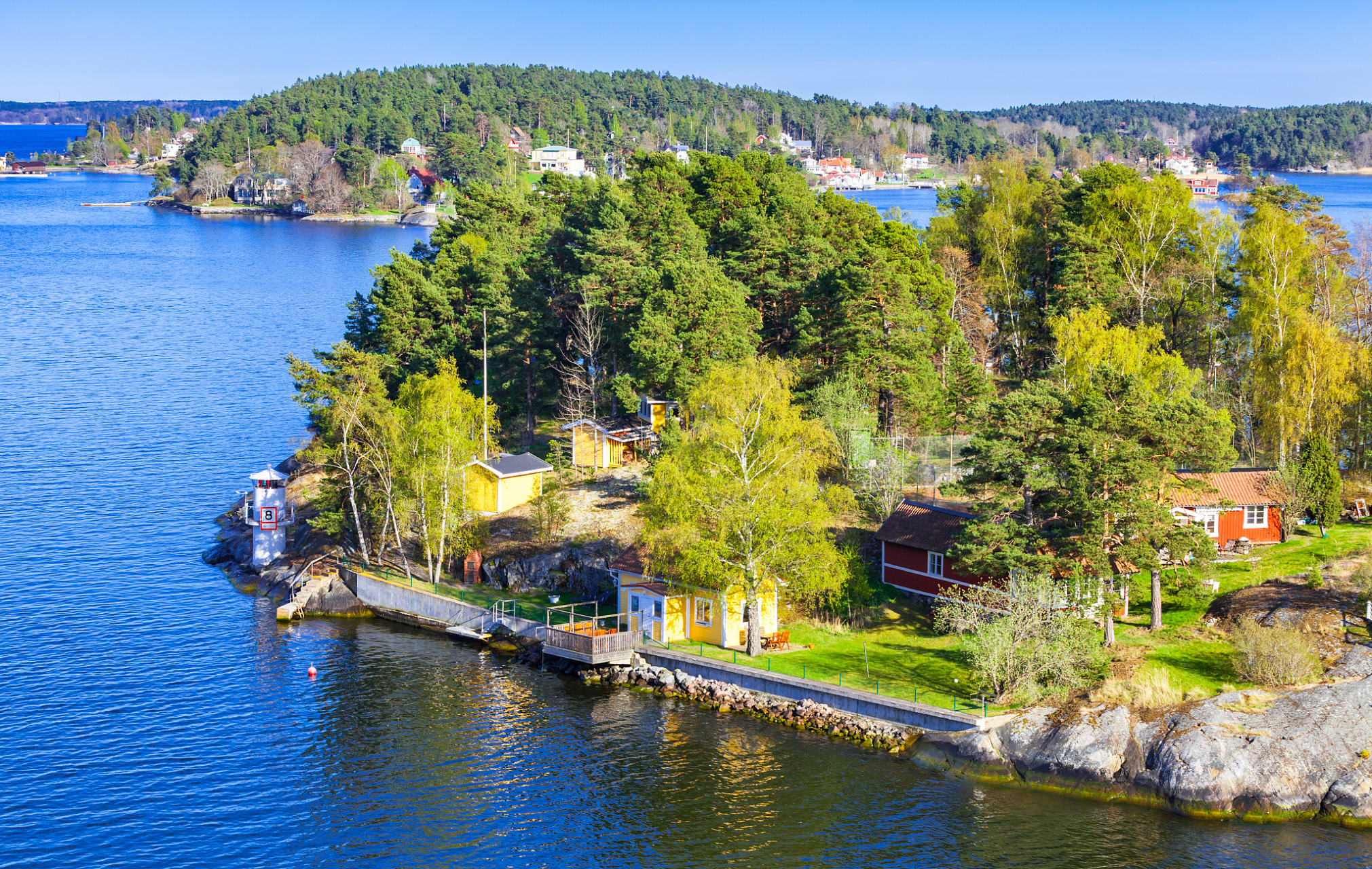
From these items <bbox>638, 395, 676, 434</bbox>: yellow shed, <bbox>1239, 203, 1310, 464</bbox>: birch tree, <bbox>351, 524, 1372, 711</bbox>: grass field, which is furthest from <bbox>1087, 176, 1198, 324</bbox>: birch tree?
<bbox>638, 395, 676, 434</bbox>: yellow shed

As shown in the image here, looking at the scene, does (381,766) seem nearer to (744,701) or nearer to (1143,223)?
(744,701)

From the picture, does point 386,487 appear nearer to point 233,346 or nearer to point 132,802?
point 132,802

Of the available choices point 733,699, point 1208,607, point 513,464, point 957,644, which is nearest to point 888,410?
point 513,464

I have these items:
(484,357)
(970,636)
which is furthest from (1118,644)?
(484,357)

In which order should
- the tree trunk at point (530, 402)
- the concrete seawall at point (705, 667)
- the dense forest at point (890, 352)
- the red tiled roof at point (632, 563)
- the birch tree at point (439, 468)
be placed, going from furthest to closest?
1. the tree trunk at point (530, 402)
2. the birch tree at point (439, 468)
3. the red tiled roof at point (632, 563)
4. the dense forest at point (890, 352)
5. the concrete seawall at point (705, 667)

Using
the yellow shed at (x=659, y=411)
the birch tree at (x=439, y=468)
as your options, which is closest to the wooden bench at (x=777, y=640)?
the birch tree at (x=439, y=468)

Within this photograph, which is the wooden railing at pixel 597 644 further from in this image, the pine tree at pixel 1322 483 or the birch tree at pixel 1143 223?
the birch tree at pixel 1143 223

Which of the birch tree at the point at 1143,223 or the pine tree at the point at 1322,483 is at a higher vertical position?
the birch tree at the point at 1143,223
